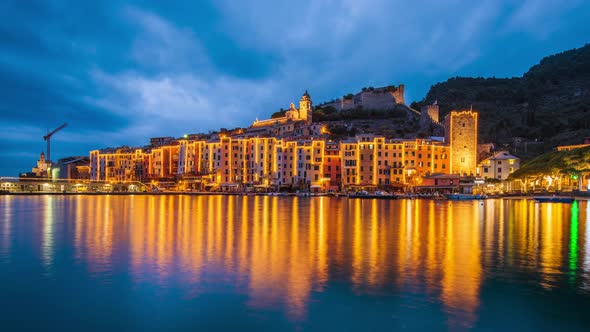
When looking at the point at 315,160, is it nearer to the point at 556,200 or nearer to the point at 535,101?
the point at 556,200

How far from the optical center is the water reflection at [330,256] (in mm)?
13820

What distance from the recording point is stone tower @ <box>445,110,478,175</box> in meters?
77.2

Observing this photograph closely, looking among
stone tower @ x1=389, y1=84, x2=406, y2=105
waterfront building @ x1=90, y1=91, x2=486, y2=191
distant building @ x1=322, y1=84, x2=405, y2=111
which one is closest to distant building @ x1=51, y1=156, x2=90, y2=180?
waterfront building @ x1=90, y1=91, x2=486, y2=191

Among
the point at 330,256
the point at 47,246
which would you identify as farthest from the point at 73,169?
the point at 330,256

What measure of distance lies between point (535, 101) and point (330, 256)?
396ft

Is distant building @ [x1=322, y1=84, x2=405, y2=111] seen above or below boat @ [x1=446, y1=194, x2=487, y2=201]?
above

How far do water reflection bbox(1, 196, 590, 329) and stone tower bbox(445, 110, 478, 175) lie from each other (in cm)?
4611

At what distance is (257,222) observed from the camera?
32.5 m

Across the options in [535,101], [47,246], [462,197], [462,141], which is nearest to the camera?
[47,246]

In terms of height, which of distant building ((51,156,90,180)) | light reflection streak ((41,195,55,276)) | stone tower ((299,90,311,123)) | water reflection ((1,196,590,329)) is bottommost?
light reflection streak ((41,195,55,276))

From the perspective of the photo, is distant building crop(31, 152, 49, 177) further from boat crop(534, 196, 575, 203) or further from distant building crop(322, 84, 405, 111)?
boat crop(534, 196, 575, 203)

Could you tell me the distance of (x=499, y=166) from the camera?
2992 inches

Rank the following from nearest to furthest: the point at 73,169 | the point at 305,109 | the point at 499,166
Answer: the point at 499,166, the point at 305,109, the point at 73,169

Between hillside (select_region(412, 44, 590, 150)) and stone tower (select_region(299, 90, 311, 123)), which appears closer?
hillside (select_region(412, 44, 590, 150))
